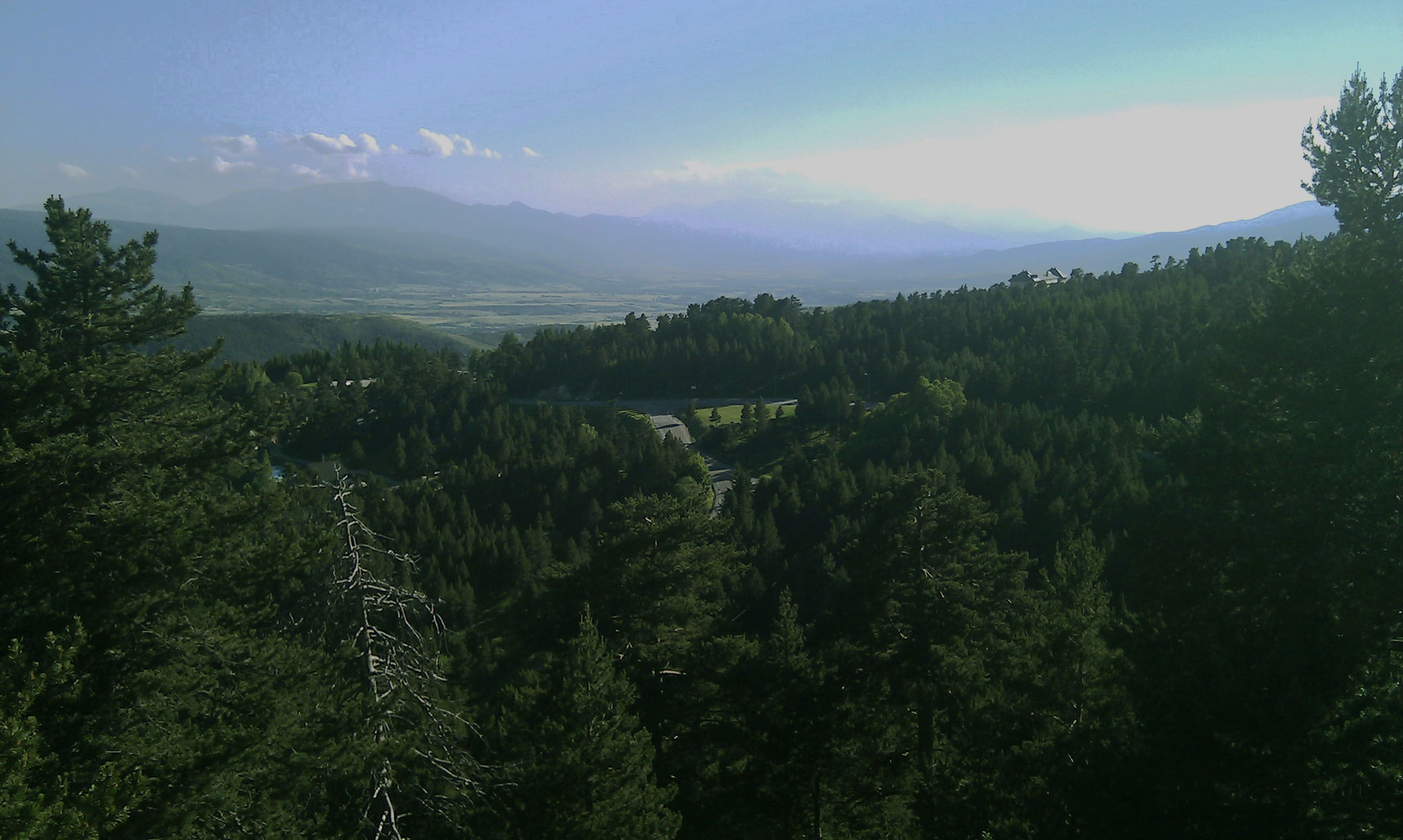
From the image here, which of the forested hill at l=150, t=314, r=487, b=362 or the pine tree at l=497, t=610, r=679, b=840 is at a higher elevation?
the forested hill at l=150, t=314, r=487, b=362

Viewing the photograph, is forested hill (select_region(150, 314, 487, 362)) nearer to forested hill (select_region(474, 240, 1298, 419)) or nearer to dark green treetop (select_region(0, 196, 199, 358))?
forested hill (select_region(474, 240, 1298, 419))

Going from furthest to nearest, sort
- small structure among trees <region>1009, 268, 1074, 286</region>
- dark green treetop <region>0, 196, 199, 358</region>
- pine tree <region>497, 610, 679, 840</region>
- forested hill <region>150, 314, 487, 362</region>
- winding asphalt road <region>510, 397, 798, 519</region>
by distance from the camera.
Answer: forested hill <region>150, 314, 487, 362</region> → small structure among trees <region>1009, 268, 1074, 286</region> → winding asphalt road <region>510, 397, 798, 519</region> → dark green treetop <region>0, 196, 199, 358</region> → pine tree <region>497, 610, 679, 840</region>

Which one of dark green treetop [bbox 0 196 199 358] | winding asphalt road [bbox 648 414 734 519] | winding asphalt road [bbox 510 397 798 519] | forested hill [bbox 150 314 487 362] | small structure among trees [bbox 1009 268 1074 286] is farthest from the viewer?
forested hill [bbox 150 314 487 362]

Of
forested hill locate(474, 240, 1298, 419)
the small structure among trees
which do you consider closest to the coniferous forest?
forested hill locate(474, 240, 1298, 419)

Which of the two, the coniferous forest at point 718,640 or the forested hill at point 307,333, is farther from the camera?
the forested hill at point 307,333

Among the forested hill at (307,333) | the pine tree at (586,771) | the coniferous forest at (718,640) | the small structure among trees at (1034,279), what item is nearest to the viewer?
the coniferous forest at (718,640)

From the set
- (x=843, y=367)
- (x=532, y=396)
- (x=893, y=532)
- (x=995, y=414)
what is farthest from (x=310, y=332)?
(x=893, y=532)

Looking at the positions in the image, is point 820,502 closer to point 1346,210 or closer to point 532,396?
point 1346,210

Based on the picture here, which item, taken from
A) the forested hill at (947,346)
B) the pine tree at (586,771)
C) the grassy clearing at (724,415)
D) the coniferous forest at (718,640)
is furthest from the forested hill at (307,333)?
the pine tree at (586,771)

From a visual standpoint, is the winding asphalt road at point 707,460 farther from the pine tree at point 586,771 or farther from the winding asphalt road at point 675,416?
the pine tree at point 586,771

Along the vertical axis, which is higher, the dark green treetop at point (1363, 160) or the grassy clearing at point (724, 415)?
the dark green treetop at point (1363, 160)
